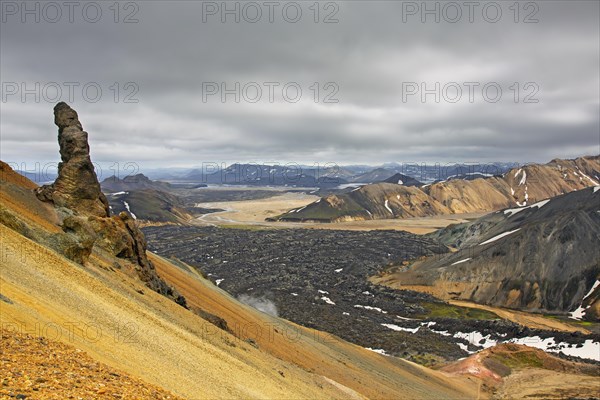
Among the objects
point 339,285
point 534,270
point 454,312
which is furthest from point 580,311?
point 339,285

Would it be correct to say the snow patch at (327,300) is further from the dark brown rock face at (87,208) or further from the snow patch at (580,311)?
the dark brown rock face at (87,208)

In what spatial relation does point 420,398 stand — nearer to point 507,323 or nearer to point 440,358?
point 440,358

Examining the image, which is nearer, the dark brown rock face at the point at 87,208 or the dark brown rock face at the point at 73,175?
the dark brown rock face at the point at 87,208

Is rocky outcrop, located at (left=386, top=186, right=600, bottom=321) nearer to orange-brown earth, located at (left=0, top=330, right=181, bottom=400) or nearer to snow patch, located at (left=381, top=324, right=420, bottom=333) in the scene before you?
snow patch, located at (left=381, top=324, right=420, bottom=333)

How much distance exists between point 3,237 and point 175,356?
38.6 ft

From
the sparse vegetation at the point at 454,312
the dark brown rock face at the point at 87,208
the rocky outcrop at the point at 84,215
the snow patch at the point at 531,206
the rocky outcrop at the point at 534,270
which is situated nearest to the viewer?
the rocky outcrop at the point at 84,215

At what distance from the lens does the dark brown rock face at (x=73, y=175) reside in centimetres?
3825

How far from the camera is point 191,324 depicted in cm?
2711

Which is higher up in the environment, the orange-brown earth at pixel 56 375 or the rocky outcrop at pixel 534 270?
the orange-brown earth at pixel 56 375

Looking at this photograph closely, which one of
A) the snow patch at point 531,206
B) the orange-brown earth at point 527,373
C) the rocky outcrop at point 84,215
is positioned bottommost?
the orange-brown earth at point 527,373

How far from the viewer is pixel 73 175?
38.8 metres

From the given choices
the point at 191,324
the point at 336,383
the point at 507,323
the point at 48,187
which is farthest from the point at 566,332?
the point at 48,187

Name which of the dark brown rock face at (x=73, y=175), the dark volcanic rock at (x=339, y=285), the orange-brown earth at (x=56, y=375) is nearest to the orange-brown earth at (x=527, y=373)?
the dark volcanic rock at (x=339, y=285)

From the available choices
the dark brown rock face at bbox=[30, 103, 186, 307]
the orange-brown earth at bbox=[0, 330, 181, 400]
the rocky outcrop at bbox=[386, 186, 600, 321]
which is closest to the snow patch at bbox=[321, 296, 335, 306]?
the rocky outcrop at bbox=[386, 186, 600, 321]
